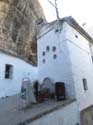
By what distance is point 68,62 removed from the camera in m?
10.7

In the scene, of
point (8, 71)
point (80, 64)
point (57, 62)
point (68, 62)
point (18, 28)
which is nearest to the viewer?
point (68, 62)

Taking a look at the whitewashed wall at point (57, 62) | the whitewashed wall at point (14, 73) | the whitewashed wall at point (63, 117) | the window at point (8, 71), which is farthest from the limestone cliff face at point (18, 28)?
the whitewashed wall at point (63, 117)

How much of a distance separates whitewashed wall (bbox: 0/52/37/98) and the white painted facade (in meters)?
3.19

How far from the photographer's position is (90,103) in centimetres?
1188

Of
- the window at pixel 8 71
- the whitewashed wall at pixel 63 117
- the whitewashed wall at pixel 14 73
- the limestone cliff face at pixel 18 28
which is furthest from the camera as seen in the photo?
the limestone cliff face at pixel 18 28

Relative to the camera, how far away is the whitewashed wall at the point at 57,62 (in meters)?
10.5

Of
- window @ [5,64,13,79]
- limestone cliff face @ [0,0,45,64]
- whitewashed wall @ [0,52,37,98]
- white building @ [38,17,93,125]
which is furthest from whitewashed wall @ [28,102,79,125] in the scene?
limestone cliff face @ [0,0,45,64]

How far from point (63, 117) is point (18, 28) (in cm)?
1686

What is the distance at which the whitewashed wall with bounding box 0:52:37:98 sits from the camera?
13.6 metres

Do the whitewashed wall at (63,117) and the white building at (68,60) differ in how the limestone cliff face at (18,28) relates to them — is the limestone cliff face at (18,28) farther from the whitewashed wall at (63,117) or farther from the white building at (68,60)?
the whitewashed wall at (63,117)

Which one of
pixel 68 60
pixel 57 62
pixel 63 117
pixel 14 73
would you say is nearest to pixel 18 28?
pixel 14 73

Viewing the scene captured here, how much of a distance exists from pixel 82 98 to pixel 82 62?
282 cm

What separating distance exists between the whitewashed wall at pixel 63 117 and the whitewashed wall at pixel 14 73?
6.26 metres

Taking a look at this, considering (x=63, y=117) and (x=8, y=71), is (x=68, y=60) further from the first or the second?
(x=8, y=71)
